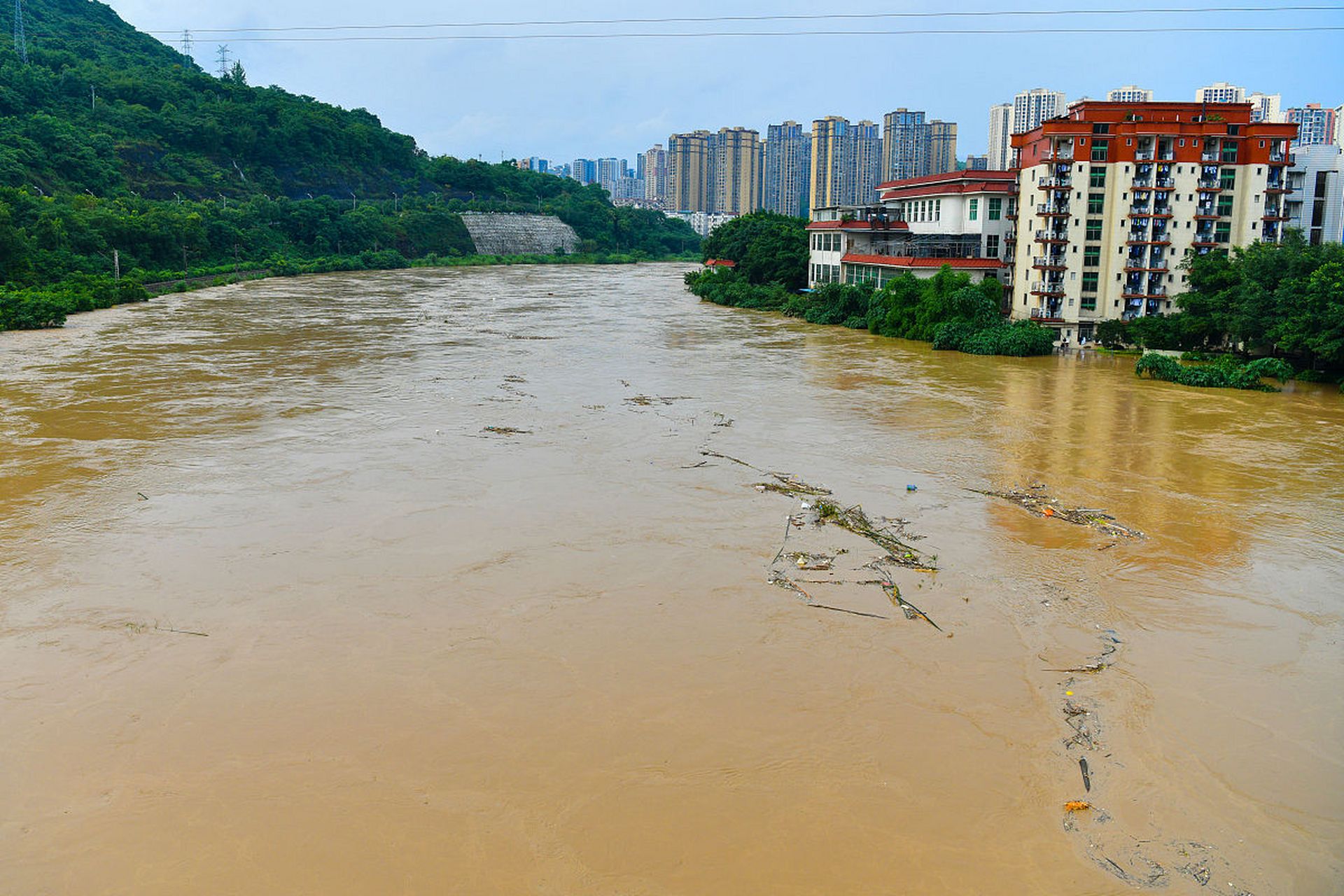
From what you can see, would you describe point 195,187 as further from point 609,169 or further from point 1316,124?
point 609,169

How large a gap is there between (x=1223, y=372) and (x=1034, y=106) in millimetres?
35227

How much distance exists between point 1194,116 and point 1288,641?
18.6 metres

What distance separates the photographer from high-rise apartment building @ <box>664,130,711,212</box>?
98812 mm

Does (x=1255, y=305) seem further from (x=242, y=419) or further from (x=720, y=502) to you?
(x=242, y=419)

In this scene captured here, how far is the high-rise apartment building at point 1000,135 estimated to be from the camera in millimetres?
52731

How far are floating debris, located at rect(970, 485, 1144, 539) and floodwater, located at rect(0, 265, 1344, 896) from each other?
0.71 feet

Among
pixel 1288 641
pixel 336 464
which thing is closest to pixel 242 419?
pixel 336 464

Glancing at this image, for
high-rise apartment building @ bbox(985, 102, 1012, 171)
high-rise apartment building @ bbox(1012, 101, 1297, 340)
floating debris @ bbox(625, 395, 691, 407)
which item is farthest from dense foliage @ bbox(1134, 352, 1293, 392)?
high-rise apartment building @ bbox(985, 102, 1012, 171)

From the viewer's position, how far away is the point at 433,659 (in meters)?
6.93

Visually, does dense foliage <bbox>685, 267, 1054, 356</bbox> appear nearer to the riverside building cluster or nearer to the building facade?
the riverside building cluster

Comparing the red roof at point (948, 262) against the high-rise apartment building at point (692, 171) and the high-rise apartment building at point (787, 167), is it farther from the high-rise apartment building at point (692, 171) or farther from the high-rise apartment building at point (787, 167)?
the high-rise apartment building at point (692, 171)

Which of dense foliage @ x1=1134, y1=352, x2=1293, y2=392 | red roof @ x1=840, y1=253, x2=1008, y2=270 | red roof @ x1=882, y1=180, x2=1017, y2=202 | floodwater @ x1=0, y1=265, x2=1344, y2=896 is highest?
red roof @ x1=882, y1=180, x2=1017, y2=202

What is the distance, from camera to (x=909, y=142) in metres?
69.9

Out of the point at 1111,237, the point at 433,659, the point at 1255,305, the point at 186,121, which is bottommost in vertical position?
the point at 433,659
